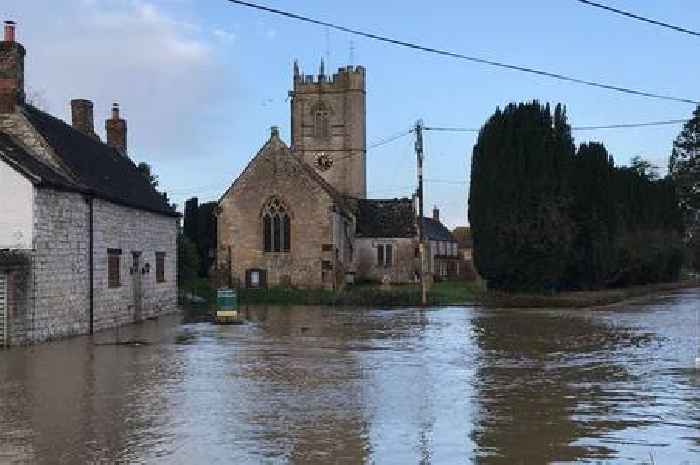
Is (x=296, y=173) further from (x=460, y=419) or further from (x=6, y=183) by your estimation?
(x=460, y=419)

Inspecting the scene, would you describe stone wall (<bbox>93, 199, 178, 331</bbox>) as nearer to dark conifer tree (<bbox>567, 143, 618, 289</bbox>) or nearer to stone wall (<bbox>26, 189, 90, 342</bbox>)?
stone wall (<bbox>26, 189, 90, 342</bbox>)

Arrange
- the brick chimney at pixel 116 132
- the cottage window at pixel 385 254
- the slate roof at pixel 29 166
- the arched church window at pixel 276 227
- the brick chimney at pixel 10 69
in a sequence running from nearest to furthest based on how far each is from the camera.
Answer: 1. the slate roof at pixel 29 166
2. the brick chimney at pixel 10 69
3. the brick chimney at pixel 116 132
4. the arched church window at pixel 276 227
5. the cottage window at pixel 385 254

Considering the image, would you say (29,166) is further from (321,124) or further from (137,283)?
(321,124)

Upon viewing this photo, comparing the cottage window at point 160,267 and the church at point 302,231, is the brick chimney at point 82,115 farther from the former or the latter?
the church at point 302,231

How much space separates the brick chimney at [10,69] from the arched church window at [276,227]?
2595 centimetres

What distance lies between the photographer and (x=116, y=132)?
38312mm

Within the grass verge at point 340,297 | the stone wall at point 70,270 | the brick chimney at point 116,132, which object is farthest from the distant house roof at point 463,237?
the stone wall at point 70,270

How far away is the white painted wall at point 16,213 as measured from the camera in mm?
21609

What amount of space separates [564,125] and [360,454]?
42.0 meters

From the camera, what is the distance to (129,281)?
29.5m

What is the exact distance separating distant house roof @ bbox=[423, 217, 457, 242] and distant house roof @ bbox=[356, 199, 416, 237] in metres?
14.4

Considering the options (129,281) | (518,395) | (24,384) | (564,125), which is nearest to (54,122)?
(129,281)

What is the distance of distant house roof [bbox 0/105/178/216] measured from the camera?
23312mm

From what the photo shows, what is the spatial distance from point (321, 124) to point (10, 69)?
5322 centimetres
